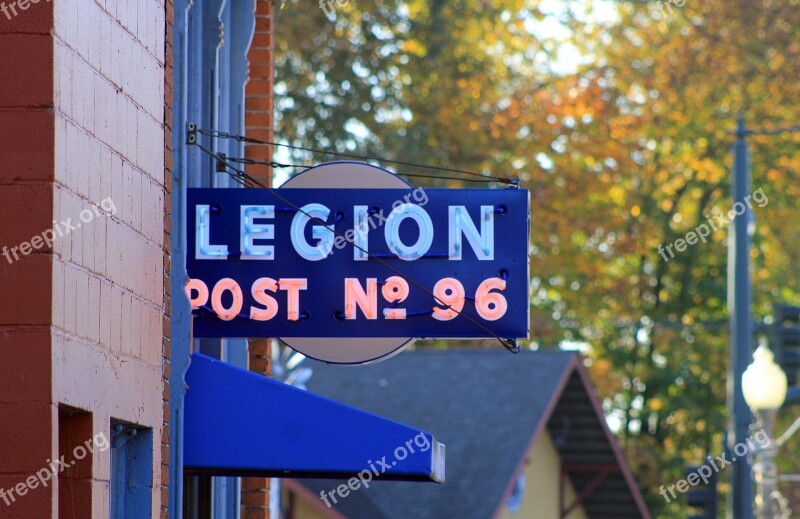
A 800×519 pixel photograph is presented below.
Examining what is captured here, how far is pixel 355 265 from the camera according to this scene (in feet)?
31.3

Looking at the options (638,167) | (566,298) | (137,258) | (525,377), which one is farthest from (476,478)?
(137,258)

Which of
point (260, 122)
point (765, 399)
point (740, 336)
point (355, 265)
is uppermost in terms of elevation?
point (260, 122)

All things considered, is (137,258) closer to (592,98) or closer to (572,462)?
(572,462)

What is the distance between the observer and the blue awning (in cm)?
887

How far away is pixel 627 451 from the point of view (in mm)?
38219

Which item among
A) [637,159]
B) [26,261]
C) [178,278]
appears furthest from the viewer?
[637,159]

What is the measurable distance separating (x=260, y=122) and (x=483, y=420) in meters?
14.0

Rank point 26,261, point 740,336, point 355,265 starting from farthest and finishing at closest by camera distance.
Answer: point 740,336, point 355,265, point 26,261

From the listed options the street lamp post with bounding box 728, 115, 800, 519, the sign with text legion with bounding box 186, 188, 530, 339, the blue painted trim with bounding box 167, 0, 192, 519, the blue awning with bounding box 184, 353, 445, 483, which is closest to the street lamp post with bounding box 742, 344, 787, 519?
the street lamp post with bounding box 728, 115, 800, 519

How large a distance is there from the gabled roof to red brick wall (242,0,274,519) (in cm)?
1126

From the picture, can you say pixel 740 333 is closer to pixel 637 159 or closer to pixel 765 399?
pixel 765 399

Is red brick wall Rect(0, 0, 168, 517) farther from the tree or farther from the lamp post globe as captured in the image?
the tree

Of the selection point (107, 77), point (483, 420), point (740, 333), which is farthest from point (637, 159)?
point (107, 77)

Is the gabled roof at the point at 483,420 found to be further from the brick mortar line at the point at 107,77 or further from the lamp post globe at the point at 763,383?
the brick mortar line at the point at 107,77
